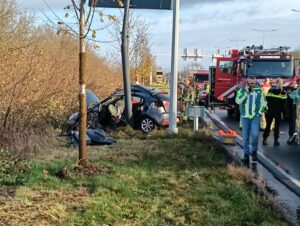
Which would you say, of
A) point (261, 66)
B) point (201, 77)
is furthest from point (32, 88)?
point (201, 77)

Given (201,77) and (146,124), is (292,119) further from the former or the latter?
(201,77)

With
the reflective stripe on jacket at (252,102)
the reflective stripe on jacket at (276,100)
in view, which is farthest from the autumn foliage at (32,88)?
the reflective stripe on jacket at (276,100)

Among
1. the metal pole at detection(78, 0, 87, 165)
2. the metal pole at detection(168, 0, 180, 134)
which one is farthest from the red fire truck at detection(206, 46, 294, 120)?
the metal pole at detection(78, 0, 87, 165)

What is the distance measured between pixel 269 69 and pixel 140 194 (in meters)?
15.5

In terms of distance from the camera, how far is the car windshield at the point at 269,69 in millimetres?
21609

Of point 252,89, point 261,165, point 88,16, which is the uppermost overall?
point 88,16

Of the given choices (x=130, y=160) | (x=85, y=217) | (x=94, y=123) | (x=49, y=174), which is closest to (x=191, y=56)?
(x=94, y=123)

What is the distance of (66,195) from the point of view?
23.2ft

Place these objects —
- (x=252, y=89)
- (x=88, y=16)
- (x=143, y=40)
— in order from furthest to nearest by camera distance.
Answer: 1. (x=143, y=40)
2. (x=252, y=89)
3. (x=88, y=16)

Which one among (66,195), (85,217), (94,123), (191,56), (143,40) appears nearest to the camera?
(85,217)

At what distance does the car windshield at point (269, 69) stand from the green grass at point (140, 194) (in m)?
11.5

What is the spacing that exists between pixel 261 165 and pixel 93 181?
4.47 m

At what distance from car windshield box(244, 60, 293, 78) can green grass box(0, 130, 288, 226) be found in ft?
37.7

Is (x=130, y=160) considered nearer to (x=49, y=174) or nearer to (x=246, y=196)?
(x=49, y=174)
